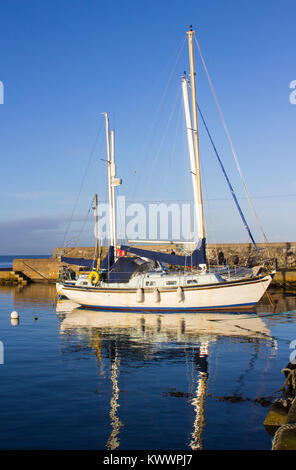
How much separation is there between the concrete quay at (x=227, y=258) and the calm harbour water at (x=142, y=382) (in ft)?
56.2

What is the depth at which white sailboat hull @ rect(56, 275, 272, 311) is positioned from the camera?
89.9ft

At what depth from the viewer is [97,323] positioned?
25.8 m

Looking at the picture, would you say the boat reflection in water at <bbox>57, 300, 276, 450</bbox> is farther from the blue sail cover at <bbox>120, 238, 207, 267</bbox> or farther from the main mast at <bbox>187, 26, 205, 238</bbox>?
the main mast at <bbox>187, 26, 205, 238</bbox>

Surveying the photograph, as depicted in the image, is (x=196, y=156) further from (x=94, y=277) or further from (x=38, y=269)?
(x=38, y=269)

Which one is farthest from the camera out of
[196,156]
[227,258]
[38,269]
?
[38,269]

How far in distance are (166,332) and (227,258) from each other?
107ft

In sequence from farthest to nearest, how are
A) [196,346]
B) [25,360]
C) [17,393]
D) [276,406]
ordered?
1. [196,346]
2. [25,360]
3. [17,393]
4. [276,406]

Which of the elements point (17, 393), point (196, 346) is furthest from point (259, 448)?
point (196, 346)

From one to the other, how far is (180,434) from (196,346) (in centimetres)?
922

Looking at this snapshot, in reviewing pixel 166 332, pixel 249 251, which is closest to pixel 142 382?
pixel 166 332

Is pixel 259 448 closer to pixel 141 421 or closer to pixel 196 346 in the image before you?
pixel 141 421

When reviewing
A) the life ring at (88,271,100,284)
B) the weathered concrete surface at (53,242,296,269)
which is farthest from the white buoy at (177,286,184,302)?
the weathered concrete surface at (53,242,296,269)

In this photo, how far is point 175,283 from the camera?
28344 mm

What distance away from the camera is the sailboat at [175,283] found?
27547 mm
